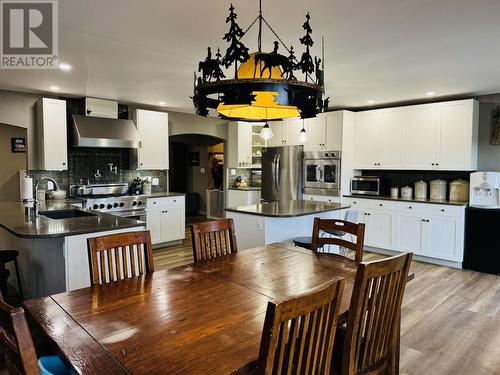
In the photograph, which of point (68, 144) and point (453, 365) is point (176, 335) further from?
point (68, 144)

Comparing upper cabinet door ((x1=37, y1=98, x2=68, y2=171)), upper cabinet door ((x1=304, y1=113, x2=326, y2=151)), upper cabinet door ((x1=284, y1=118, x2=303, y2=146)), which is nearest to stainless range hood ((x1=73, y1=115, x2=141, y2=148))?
upper cabinet door ((x1=37, y1=98, x2=68, y2=171))

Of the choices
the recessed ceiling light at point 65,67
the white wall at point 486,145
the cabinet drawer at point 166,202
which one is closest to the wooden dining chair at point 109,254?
the recessed ceiling light at point 65,67

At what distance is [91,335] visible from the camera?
134 centimetres

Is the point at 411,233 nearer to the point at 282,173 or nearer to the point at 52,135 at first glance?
the point at 282,173

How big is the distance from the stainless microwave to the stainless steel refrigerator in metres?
0.99

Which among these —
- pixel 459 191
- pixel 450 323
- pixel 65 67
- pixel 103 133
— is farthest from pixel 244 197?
pixel 450 323

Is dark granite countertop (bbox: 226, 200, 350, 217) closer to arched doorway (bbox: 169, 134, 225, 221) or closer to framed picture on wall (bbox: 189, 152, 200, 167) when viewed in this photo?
arched doorway (bbox: 169, 134, 225, 221)

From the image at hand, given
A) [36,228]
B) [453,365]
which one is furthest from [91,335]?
[453,365]

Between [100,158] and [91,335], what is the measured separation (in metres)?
5.01

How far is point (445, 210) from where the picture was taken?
4898mm

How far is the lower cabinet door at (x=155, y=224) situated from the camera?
18.6 feet

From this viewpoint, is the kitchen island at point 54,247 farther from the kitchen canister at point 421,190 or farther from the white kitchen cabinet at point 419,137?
the kitchen canister at point 421,190

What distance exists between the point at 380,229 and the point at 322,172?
1.40 metres

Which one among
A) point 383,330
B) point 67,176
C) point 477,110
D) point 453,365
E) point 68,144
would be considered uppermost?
point 477,110
